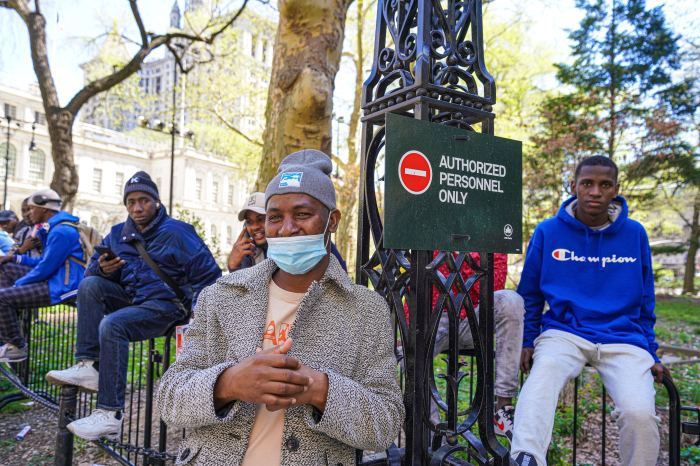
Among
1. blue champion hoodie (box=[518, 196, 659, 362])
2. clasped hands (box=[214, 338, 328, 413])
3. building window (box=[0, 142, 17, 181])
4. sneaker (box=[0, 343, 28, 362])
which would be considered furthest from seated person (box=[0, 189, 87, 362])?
building window (box=[0, 142, 17, 181])

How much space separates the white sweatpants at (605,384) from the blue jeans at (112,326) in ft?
9.20

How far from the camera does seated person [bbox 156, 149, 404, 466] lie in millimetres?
1796

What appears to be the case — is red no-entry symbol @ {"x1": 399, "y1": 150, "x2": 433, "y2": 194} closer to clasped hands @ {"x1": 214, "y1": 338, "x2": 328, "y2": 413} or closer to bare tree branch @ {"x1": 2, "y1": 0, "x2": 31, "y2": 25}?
clasped hands @ {"x1": 214, "y1": 338, "x2": 328, "y2": 413}

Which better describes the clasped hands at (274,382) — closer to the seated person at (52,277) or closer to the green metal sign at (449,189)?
the green metal sign at (449,189)

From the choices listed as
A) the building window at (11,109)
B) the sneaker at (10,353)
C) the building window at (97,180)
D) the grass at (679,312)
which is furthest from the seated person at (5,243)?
the building window at (11,109)

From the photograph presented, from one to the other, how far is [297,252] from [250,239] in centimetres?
241

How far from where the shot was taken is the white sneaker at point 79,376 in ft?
12.9

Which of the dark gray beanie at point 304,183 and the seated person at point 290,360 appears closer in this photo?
the seated person at point 290,360

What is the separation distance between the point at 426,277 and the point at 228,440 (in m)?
0.96

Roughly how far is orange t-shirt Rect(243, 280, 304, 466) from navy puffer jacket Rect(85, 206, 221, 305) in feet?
7.45

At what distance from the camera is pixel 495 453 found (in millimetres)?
2090

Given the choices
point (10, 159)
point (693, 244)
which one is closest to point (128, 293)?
point (693, 244)

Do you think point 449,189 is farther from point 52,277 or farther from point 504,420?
point 52,277

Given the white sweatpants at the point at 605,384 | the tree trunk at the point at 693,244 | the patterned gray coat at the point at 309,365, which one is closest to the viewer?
the patterned gray coat at the point at 309,365
